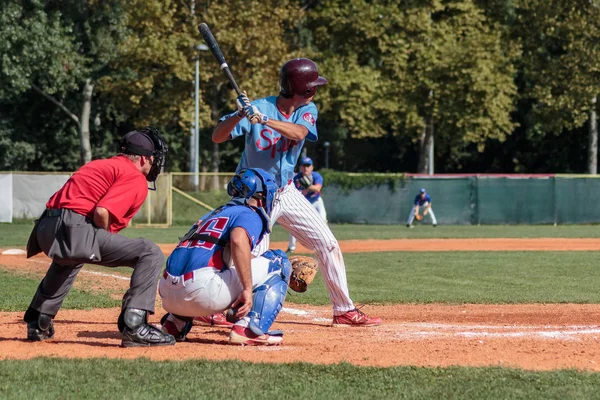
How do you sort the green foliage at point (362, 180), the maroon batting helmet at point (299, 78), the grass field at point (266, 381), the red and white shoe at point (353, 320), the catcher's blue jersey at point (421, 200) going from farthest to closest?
the green foliage at point (362, 180), the catcher's blue jersey at point (421, 200), the red and white shoe at point (353, 320), the maroon batting helmet at point (299, 78), the grass field at point (266, 381)

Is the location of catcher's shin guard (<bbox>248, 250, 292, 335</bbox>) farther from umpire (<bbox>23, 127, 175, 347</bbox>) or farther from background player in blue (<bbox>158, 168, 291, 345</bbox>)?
umpire (<bbox>23, 127, 175, 347</bbox>)

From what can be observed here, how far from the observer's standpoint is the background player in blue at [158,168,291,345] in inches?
243

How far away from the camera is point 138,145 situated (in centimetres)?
638

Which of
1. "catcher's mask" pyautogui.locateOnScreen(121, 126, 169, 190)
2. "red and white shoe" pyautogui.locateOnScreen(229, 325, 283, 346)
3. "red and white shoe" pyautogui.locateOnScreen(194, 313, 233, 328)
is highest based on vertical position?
"catcher's mask" pyautogui.locateOnScreen(121, 126, 169, 190)

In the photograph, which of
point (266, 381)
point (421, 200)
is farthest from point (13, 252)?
point (421, 200)

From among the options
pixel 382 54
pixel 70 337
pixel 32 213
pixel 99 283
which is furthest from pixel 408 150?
pixel 70 337

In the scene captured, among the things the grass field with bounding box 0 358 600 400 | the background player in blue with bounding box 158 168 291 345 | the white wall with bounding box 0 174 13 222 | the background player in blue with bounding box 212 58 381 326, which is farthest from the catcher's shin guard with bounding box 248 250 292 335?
the white wall with bounding box 0 174 13 222

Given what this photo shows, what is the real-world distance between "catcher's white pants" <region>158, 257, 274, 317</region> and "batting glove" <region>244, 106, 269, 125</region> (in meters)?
1.12

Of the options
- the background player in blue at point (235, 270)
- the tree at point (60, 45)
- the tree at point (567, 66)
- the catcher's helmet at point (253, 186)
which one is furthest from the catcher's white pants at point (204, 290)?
the tree at point (567, 66)

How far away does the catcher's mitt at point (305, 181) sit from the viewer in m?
16.9

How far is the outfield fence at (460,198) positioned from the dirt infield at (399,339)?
21.6m

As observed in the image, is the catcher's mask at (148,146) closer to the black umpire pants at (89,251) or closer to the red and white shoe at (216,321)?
the black umpire pants at (89,251)

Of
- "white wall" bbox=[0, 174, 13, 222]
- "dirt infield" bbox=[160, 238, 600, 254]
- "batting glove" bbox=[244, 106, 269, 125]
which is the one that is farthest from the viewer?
"white wall" bbox=[0, 174, 13, 222]

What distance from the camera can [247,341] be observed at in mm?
6395
